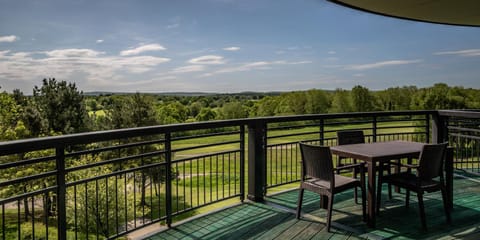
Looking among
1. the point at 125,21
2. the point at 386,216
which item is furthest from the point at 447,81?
the point at 125,21

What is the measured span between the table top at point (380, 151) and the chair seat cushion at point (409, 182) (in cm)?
23

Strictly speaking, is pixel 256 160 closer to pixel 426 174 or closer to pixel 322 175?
pixel 322 175

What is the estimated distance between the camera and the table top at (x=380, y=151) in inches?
129

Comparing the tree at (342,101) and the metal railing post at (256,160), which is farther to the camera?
the tree at (342,101)

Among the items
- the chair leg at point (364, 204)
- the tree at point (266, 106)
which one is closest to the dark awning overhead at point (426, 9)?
the chair leg at point (364, 204)

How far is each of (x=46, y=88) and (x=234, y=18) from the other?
20.3 m

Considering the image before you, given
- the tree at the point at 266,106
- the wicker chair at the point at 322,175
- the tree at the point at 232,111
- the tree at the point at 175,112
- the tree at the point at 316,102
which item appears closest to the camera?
the wicker chair at the point at 322,175

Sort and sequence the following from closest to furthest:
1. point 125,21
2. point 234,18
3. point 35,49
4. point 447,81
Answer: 1. point 447,81
2. point 234,18
3. point 125,21
4. point 35,49

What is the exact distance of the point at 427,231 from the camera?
3.14 meters

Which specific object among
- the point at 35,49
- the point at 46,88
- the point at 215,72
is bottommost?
the point at 46,88

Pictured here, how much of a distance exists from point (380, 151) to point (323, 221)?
37.4 inches

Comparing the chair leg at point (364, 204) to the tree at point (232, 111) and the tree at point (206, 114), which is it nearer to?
the tree at point (232, 111)

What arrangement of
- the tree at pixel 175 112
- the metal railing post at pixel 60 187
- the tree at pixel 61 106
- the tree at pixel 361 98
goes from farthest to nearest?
1. the tree at pixel 175 112
2. the tree at pixel 361 98
3. the tree at pixel 61 106
4. the metal railing post at pixel 60 187

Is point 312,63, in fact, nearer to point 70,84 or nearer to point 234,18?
point 234,18
